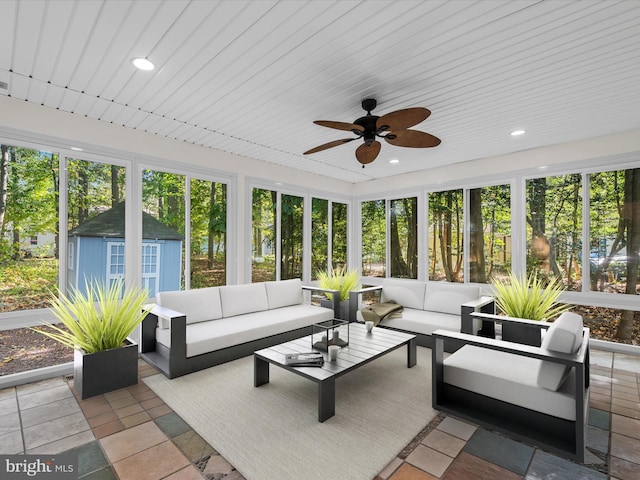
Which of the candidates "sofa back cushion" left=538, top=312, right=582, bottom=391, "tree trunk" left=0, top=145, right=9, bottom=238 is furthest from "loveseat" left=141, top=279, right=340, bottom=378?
"sofa back cushion" left=538, top=312, right=582, bottom=391

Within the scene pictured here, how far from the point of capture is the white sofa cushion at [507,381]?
2131mm

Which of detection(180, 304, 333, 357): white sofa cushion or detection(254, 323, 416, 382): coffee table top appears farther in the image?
detection(180, 304, 333, 357): white sofa cushion

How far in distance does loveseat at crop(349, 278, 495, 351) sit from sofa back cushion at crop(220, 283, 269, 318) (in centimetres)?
135

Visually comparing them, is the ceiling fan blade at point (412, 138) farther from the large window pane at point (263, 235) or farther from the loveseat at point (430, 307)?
the large window pane at point (263, 235)

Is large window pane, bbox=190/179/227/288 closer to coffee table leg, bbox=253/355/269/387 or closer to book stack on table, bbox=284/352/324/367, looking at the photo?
coffee table leg, bbox=253/355/269/387

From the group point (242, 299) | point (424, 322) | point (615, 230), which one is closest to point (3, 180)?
point (242, 299)

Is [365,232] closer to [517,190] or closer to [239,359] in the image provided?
[517,190]

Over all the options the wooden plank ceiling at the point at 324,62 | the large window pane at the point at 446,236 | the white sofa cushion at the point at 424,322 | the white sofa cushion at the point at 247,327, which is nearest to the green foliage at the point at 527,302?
the white sofa cushion at the point at 424,322

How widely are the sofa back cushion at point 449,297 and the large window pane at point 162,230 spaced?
3635 millimetres

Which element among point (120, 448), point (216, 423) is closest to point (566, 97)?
point (216, 423)

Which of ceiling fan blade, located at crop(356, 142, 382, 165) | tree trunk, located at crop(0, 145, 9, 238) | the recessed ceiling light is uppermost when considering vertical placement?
the recessed ceiling light

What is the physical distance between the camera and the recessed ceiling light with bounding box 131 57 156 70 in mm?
2479

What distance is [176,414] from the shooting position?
258 centimetres

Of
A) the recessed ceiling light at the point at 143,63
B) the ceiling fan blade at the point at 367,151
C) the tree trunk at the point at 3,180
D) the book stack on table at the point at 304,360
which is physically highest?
the recessed ceiling light at the point at 143,63
